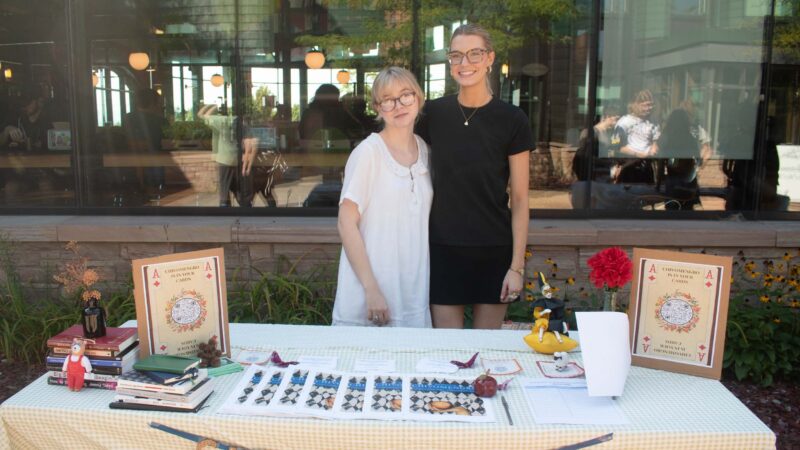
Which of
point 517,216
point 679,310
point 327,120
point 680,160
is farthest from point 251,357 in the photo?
point 680,160

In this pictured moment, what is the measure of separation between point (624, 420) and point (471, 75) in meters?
1.39

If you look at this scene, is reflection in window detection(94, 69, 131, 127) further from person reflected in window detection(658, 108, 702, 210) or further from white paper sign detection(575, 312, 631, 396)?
white paper sign detection(575, 312, 631, 396)

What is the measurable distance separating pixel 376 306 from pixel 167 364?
0.88 metres

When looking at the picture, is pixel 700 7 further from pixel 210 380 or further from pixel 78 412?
pixel 78 412

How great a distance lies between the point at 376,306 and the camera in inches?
100

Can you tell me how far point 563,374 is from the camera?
2012 millimetres

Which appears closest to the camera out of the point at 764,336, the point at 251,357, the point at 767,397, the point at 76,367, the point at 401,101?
the point at 76,367

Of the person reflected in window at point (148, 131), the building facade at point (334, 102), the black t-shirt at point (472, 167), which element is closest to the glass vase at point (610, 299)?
the black t-shirt at point (472, 167)

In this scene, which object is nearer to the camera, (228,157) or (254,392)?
(254,392)

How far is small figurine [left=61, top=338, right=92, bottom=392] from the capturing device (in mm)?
1877

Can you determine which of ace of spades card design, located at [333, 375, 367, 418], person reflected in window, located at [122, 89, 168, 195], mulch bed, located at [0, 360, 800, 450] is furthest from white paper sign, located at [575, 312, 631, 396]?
person reflected in window, located at [122, 89, 168, 195]

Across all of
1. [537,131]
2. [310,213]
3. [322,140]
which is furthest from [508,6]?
[310,213]

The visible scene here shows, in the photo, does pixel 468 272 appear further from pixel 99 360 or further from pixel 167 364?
pixel 99 360

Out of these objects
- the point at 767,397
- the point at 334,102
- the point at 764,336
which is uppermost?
the point at 334,102
